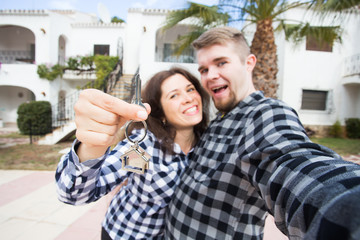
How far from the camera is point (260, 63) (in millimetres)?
5727

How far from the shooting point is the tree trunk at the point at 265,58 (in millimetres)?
5688

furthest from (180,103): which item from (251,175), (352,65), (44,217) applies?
(352,65)

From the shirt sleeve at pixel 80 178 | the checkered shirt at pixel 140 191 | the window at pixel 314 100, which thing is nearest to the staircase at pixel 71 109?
the checkered shirt at pixel 140 191

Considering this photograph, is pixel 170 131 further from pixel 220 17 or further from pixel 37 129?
pixel 37 129

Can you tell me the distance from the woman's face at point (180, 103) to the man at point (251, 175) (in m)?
0.18

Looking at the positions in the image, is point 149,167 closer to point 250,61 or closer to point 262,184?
point 262,184

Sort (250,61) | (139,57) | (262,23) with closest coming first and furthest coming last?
1. (250,61)
2. (262,23)
3. (139,57)

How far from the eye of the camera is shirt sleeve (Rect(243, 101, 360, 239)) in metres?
0.41

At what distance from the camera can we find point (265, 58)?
18.7 ft

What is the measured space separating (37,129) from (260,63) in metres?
10.3

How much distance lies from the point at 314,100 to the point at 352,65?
8.38 ft

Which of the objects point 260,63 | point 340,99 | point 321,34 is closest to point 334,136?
point 340,99

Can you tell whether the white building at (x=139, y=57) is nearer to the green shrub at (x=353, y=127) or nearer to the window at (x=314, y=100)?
the window at (x=314, y=100)

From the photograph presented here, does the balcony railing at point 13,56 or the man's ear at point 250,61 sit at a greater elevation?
the balcony railing at point 13,56
